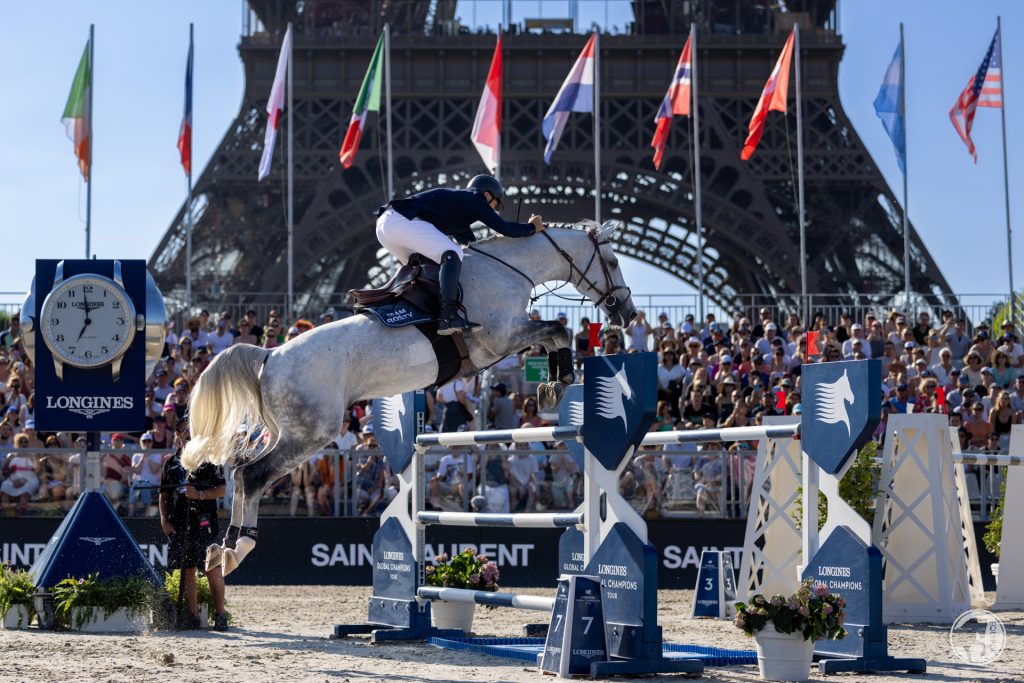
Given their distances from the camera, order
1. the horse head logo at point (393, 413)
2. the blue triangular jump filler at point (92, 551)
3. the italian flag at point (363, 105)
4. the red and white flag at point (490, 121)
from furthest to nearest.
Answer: the italian flag at point (363, 105), the red and white flag at point (490, 121), the blue triangular jump filler at point (92, 551), the horse head logo at point (393, 413)

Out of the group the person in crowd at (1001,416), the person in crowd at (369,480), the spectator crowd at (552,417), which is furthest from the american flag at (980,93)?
the person in crowd at (369,480)

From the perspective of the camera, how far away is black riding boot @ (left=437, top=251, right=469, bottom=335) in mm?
7094

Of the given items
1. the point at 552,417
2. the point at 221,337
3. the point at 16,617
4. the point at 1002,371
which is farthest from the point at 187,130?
the point at 16,617

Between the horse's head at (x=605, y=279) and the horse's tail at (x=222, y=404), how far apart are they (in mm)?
1907

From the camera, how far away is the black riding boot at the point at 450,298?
709 centimetres

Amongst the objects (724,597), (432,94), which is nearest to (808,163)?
(432,94)

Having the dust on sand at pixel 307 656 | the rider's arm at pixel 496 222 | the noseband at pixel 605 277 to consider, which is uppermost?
the rider's arm at pixel 496 222

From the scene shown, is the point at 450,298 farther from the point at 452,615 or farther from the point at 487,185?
the point at 452,615

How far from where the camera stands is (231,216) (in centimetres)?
3278

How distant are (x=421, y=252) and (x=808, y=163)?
27792mm

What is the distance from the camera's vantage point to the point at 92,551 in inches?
390

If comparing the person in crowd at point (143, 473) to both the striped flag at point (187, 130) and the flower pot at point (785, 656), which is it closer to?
the flower pot at point (785, 656)

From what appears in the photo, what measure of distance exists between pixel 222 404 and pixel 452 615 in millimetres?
2974

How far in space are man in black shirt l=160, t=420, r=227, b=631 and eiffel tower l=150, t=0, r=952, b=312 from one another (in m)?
22.0
